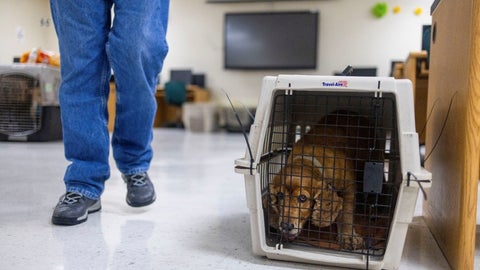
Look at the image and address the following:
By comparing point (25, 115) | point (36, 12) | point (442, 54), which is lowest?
point (25, 115)

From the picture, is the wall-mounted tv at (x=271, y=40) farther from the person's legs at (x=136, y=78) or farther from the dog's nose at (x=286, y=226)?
the dog's nose at (x=286, y=226)

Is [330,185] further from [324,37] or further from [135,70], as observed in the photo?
[324,37]

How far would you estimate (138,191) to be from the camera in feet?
4.25

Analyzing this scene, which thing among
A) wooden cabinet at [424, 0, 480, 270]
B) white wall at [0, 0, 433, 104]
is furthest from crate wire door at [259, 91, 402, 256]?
white wall at [0, 0, 433, 104]

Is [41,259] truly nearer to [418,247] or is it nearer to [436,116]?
[418,247]

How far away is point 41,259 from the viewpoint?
0.90m

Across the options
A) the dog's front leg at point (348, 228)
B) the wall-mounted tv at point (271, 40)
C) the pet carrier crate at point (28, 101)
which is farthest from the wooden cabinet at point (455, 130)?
the wall-mounted tv at point (271, 40)

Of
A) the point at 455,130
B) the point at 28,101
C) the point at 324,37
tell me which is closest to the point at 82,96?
the point at 455,130

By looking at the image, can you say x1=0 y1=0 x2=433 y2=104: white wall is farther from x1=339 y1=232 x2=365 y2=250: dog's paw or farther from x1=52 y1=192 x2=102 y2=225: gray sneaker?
x1=339 y1=232 x2=365 y2=250: dog's paw

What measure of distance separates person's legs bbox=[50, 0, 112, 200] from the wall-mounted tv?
190 inches

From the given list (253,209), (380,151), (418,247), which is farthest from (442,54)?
(253,209)

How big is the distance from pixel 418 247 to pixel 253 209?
1.47ft

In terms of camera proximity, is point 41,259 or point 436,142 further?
point 436,142

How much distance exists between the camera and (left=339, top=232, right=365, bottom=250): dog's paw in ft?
3.15
